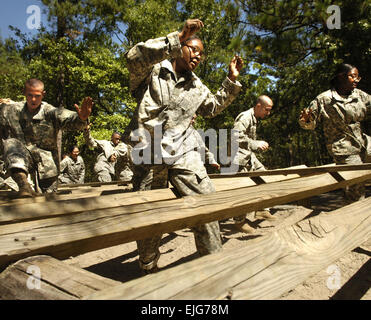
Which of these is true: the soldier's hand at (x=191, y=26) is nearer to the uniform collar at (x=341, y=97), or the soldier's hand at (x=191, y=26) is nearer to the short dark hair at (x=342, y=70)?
the uniform collar at (x=341, y=97)

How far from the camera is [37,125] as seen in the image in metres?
4.04

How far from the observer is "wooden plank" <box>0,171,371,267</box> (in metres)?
1.17

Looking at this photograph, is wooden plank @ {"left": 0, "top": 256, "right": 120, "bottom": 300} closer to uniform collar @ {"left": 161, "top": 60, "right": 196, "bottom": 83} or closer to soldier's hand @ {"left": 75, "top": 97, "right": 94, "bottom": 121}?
uniform collar @ {"left": 161, "top": 60, "right": 196, "bottom": 83}

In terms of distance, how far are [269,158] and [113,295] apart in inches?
907

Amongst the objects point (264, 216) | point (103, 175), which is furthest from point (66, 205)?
point (103, 175)

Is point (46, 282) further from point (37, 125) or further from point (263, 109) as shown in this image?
point (263, 109)

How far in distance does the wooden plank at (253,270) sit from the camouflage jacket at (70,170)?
10.3 meters

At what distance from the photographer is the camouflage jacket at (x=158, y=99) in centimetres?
251

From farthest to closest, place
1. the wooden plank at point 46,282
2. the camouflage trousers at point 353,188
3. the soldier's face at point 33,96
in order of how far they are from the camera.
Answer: the camouflage trousers at point 353,188, the soldier's face at point 33,96, the wooden plank at point 46,282

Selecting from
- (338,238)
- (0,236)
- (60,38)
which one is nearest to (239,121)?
(338,238)

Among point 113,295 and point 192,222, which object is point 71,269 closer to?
point 113,295

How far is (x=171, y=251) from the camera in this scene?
14.4 ft

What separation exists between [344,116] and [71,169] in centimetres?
895

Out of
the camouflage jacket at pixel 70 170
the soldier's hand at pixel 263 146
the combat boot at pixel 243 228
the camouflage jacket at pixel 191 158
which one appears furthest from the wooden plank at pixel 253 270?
the camouflage jacket at pixel 70 170
